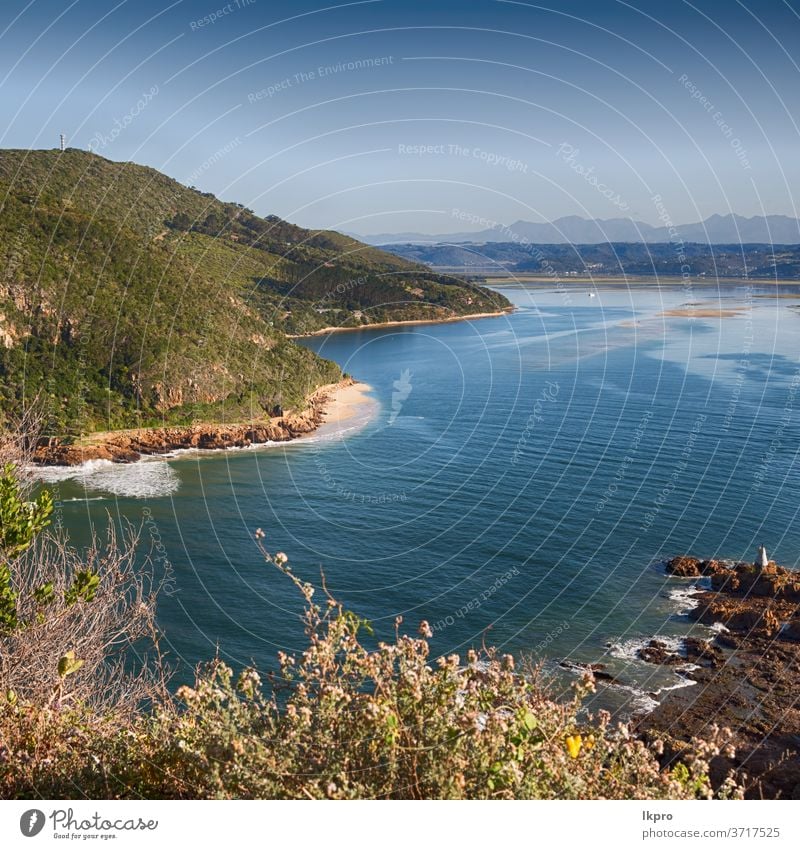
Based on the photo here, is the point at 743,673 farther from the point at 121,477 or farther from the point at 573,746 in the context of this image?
the point at 121,477

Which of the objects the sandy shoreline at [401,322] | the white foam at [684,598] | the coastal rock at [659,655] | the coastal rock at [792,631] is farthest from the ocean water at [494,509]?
the sandy shoreline at [401,322]

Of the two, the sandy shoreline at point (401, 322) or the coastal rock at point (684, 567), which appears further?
the sandy shoreline at point (401, 322)

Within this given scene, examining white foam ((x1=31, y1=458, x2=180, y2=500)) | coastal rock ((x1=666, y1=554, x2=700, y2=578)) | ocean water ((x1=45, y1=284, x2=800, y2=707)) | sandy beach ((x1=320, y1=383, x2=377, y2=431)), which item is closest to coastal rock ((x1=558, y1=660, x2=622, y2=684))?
ocean water ((x1=45, y1=284, x2=800, y2=707))

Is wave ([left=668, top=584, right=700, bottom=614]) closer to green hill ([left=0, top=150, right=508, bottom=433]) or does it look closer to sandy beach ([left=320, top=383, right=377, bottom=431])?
green hill ([left=0, top=150, right=508, bottom=433])

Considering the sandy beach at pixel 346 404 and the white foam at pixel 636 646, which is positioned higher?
the sandy beach at pixel 346 404

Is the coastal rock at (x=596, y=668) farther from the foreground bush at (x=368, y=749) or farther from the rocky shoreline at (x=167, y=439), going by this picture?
the rocky shoreline at (x=167, y=439)
